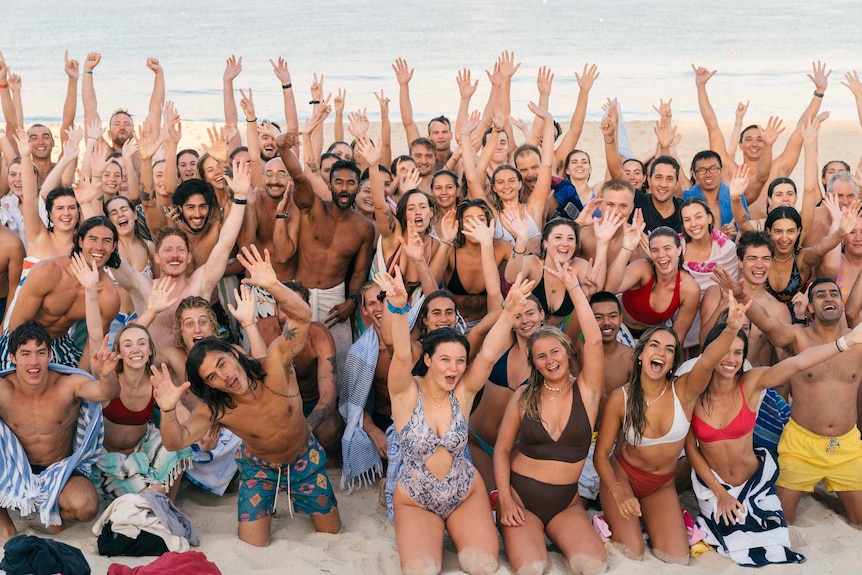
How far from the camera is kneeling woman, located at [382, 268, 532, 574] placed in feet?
15.2

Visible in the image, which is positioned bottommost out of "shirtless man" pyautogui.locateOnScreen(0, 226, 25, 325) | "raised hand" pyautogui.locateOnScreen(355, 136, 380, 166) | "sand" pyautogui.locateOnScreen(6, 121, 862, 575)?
"sand" pyautogui.locateOnScreen(6, 121, 862, 575)

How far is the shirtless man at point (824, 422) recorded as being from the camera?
5.13 m

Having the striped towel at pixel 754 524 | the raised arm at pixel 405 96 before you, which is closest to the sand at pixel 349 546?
the striped towel at pixel 754 524

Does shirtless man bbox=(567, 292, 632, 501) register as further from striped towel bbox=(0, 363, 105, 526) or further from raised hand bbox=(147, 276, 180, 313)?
striped towel bbox=(0, 363, 105, 526)

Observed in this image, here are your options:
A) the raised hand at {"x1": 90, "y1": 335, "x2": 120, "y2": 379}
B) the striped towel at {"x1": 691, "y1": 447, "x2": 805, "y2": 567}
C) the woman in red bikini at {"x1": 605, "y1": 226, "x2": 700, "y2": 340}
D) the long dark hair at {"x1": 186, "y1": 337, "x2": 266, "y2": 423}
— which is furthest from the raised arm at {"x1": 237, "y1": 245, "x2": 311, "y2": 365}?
the striped towel at {"x1": 691, "y1": 447, "x2": 805, "y2": 567}

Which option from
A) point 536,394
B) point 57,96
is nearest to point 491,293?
point 536,394

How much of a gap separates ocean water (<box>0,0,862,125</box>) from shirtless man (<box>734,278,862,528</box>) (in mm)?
17565

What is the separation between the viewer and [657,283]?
568 centimetres

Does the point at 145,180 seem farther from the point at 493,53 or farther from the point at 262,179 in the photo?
the point at 493,53

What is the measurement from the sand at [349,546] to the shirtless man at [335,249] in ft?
4.38

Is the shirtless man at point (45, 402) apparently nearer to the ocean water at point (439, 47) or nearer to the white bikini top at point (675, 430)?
the white bikini top at point (675, 430)

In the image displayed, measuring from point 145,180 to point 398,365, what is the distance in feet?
9.89

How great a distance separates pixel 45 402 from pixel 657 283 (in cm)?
357

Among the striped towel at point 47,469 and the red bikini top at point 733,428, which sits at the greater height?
the red bikini top at point 733,428
